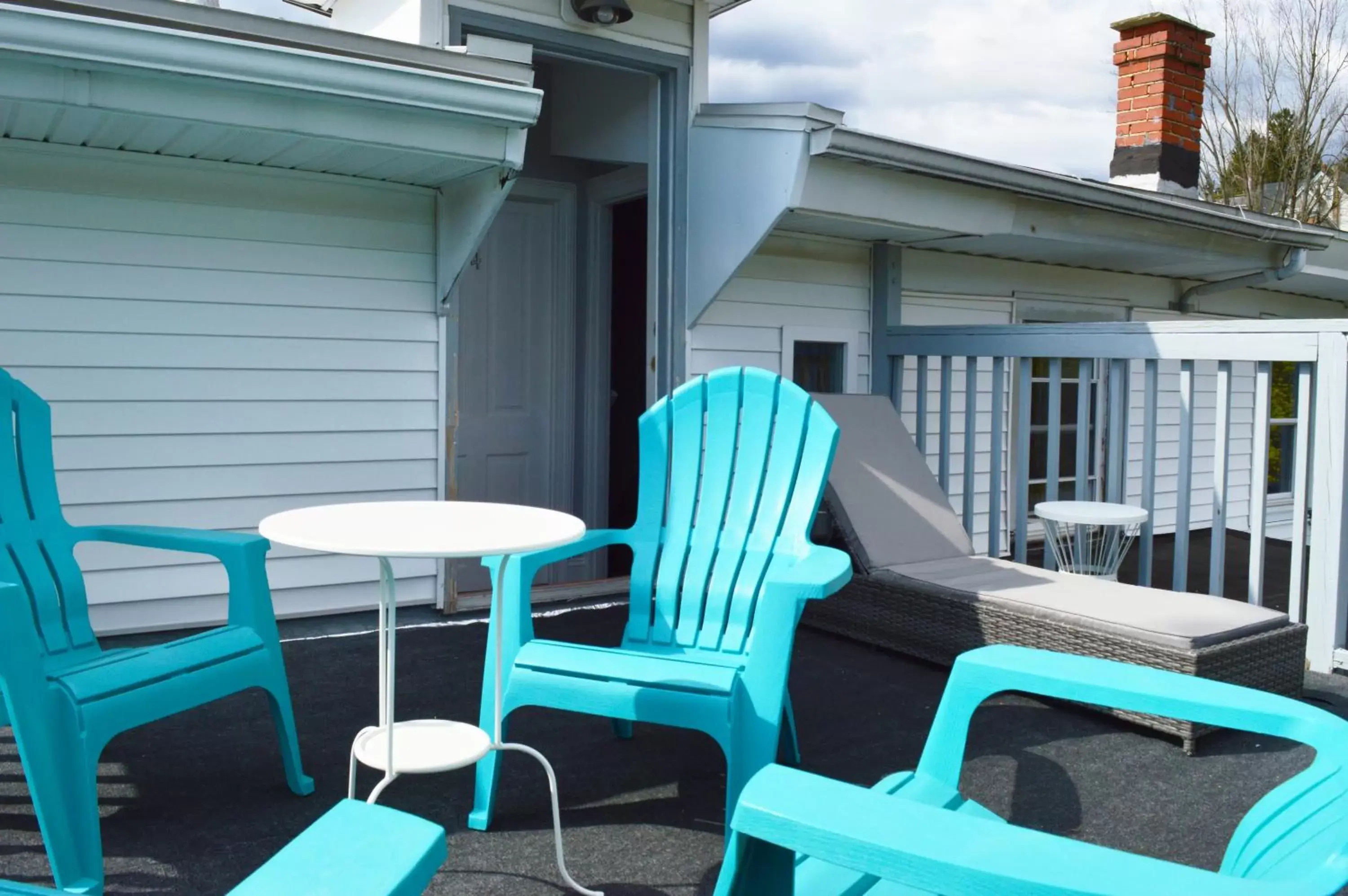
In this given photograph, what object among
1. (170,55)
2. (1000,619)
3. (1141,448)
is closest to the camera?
(170,55)

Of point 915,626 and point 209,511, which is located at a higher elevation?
point 209,511

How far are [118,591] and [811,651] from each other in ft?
7.97

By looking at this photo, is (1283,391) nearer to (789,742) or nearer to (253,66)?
(789,742)

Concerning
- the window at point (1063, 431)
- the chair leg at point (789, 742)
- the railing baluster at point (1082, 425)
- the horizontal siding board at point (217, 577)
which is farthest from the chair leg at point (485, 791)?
the window at point (1063, 431)

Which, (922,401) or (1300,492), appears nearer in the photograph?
(1300,492)

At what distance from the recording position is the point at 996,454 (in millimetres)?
4664

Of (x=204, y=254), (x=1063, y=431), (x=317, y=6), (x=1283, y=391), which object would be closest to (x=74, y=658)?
(x=204, y=254)

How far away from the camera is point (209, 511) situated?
12.8 ft

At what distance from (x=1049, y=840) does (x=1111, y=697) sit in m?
0.49

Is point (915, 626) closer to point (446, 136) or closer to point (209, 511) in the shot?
point (446, 136)

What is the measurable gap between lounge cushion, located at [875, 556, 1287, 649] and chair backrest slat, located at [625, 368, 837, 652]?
1043 mm

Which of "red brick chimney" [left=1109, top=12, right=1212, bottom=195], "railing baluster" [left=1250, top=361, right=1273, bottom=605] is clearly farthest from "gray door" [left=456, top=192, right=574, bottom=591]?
"red brick chimney" [left=1109, top=12, right=1212, bottom=195]

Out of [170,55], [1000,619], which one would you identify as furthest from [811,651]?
[170,55]

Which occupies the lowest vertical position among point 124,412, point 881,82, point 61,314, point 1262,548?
point 1262,548
